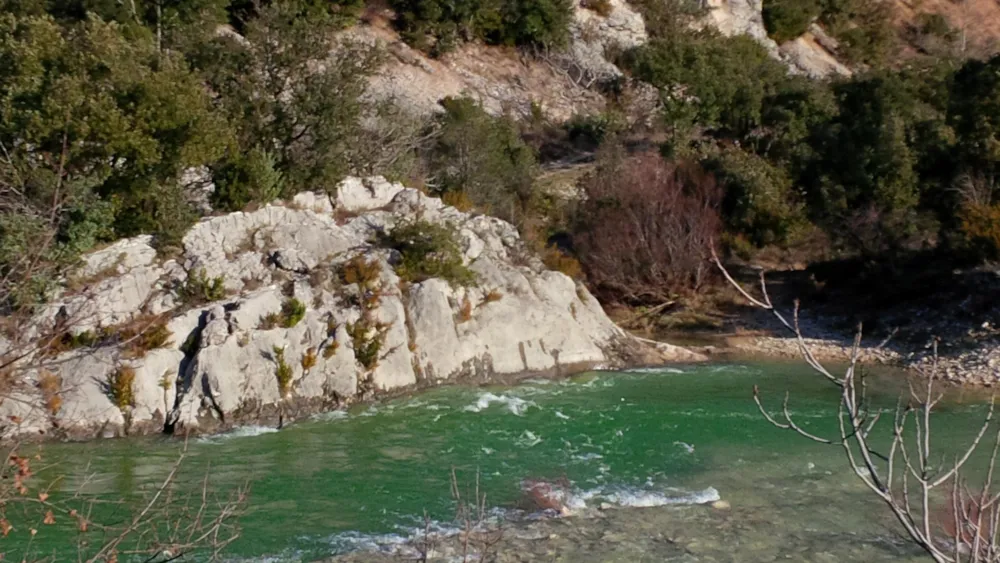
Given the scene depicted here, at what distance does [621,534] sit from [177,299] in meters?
11.0

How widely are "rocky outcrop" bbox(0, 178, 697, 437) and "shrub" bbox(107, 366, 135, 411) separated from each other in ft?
0.08

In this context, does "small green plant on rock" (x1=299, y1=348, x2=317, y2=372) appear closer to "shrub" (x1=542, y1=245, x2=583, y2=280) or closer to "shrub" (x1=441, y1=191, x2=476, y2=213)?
"shrub" (x1=441, y1=191, x2=476, y2=213)

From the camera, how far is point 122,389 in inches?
680

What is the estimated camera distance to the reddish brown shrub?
28422mm

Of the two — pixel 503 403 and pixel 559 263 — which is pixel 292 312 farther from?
pixel 559 263

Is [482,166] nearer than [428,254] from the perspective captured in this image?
No

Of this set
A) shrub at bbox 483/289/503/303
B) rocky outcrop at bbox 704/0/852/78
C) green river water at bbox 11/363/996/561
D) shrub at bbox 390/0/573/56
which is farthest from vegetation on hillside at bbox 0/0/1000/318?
rocky outcrop at bbox 704/0/852/78

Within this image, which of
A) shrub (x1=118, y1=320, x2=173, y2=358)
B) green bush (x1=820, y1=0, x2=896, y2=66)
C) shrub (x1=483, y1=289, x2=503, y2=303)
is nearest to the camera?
shrub (x1=118, y1=320, x2=173, y2=358)

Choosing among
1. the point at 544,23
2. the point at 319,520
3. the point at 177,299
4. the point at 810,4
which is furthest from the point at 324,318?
the point at 810,4

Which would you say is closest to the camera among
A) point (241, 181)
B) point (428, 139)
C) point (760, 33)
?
point (241, 181)

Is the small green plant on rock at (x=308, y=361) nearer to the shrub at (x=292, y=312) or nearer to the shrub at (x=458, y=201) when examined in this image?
the shrub at (x=292, y=312)

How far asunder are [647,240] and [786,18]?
104 ft

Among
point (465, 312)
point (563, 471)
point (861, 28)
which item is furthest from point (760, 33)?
point (563, 471)

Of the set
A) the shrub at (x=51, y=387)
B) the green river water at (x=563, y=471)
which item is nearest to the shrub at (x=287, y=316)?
the green river water at (x=563, y=471)
